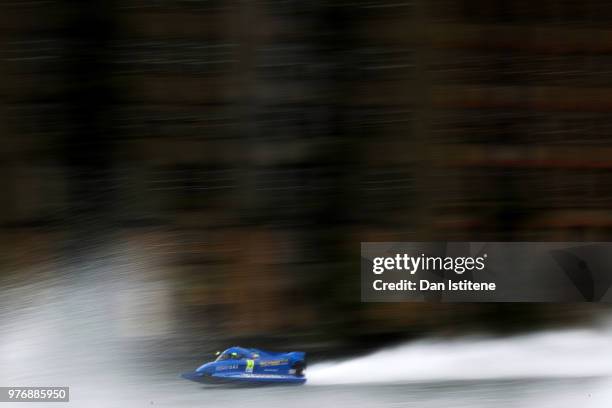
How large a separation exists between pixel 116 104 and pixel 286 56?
588 millimetres

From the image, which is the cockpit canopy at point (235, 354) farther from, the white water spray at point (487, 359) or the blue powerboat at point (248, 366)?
the white water spray at point (487, 359)

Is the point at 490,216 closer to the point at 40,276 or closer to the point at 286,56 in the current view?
the point at 286,56

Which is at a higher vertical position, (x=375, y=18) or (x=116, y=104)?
(x=375, y=18)

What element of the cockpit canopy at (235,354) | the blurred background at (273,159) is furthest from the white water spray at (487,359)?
the cockpit canopy at (235,354)

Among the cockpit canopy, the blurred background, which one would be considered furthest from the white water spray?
the cockpit canopy

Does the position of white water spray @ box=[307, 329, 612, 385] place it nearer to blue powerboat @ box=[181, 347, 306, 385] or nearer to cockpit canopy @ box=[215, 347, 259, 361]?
blue powerboat @ box=[181, 347, 306, 385]

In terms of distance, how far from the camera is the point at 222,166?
7.74ft

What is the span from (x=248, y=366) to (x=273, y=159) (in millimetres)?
702

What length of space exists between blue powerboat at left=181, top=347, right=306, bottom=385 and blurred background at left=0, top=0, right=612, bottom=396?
4cm

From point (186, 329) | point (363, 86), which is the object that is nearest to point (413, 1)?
point (363, 86)

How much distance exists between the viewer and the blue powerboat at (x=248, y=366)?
2.37 m

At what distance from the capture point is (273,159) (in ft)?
7.84

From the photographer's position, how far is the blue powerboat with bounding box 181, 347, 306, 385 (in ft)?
7.77

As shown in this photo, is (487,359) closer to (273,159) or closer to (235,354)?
(235,354)
